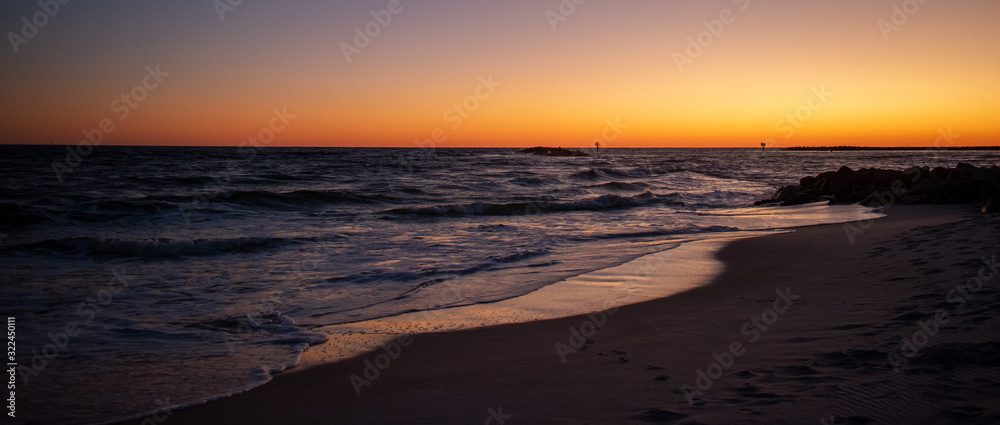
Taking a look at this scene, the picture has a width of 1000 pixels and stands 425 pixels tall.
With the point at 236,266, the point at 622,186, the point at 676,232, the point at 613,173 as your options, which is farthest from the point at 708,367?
the point at 613,173

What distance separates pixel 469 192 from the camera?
27094mm

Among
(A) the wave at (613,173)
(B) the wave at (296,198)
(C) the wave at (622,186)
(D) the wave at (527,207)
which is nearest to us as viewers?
(D) the wave at (527,207)

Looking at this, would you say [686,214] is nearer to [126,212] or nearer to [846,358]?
[846,358]

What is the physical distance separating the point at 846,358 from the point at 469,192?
77.6 ft

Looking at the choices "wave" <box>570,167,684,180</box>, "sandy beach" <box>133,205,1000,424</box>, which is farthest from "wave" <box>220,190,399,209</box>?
"wave" <box>570,167,684,180</box>

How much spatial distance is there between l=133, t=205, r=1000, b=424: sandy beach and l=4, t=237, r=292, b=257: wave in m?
7.39

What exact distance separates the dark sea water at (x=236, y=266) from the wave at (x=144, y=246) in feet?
0.16

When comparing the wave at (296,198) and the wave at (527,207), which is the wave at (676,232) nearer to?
the wave at (527,207)

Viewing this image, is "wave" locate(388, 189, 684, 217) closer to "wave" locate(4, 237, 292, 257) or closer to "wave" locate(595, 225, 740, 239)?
"wave" locate(595, 225, 740, 239)

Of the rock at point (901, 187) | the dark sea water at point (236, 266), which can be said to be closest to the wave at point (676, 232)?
the dark sea water at point (236, 266)

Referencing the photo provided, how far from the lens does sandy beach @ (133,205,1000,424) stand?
320 cm

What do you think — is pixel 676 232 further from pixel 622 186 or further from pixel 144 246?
pixel 622 186

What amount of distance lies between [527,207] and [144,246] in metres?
12.6

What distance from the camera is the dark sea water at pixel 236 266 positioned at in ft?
14.8
